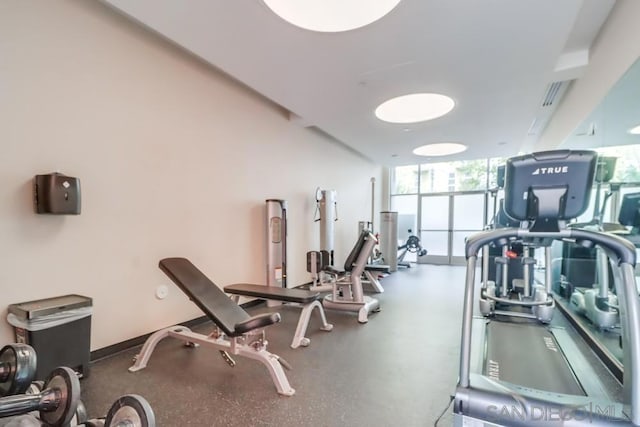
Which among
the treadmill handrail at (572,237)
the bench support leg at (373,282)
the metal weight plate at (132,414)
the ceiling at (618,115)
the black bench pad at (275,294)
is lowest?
the bench support leg at (373,282)

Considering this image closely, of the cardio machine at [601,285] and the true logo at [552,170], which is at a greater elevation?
the true logo at [552,170]

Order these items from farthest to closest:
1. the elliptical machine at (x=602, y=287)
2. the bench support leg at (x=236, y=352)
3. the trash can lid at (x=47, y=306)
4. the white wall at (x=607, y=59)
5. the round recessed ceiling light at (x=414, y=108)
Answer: the round recessed ceiling light at (x=414, y=108), the elliptical machine at (x=602, y=287), the white wall at (x=607, y=59), the bench support leg at (x=236, y=352), the trash can lid at (x=47, y=306)

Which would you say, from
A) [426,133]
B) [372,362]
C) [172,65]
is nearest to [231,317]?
[372,362]

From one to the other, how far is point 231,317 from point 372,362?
1.27 m

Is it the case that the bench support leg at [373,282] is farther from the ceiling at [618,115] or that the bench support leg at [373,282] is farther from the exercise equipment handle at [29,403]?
the exercise equipment handle at [29,403]

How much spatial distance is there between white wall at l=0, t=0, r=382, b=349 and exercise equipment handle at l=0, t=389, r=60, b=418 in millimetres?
1448

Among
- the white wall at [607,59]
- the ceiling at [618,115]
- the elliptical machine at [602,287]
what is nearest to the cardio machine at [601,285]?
the elliptical machine at [602,287]

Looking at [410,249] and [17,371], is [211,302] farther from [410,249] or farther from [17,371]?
[410,249]

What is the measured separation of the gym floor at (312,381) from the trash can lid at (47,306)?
593mm

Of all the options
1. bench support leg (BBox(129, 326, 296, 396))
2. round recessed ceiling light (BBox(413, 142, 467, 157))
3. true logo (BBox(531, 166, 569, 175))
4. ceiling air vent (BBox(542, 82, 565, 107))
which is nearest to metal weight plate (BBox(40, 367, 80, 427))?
bench support leg (BBox(129, 326, 296, 396))

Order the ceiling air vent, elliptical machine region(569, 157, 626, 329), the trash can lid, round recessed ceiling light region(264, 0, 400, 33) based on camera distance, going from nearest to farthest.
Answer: the trash can lid → round recessed ceiling light region(264, 0, 400, 33) → elliptical machine region(569, 157, 626, 329) → the ceiling air vent

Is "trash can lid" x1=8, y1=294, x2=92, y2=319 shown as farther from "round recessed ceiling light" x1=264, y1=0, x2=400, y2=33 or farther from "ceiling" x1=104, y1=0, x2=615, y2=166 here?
"round recessed ceiling light" x1=264, y1=0, x2=400, y2=33

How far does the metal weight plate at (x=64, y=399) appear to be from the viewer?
3.86 feet

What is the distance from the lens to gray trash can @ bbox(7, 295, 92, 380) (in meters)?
2.05
